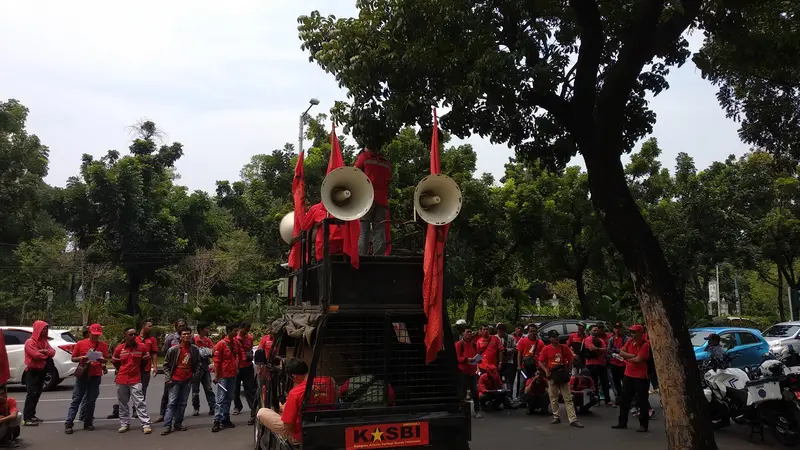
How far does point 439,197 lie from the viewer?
5.66 metres

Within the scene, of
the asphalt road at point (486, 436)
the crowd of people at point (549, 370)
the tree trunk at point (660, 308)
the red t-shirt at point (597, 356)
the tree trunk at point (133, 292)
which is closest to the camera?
the tree trunk at point (660, 308)

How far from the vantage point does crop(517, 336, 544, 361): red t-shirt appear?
37.4 ft

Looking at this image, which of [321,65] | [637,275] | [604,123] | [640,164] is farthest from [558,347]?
[640,164]

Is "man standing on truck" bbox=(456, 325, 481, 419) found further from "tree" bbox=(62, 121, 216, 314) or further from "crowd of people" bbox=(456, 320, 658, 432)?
"tree" bbox=(62, 121, 216, 314)

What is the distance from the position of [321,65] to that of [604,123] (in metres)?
4.45

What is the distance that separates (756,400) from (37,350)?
1095 cm

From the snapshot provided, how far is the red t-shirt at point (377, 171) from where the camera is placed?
23.1 ft

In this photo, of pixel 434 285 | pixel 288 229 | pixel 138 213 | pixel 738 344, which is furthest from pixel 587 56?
pixel 138 213

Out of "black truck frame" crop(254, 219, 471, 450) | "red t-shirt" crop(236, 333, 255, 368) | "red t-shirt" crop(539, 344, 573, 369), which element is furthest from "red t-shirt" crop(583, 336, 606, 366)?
"black truck frame" crop(254, 219, 471, 450)

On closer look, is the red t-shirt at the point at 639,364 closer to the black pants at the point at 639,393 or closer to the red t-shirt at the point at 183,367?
the black pants at the point at 639,393

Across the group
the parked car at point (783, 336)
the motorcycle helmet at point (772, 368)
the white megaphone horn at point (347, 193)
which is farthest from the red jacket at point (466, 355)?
the parked car at point (783, 336)

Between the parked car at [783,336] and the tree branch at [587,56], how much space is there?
48.4 ft

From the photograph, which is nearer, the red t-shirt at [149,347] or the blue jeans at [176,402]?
the blue jeans at [176,402]

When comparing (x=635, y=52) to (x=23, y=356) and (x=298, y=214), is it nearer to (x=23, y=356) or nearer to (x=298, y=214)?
(x=298, y=214)
